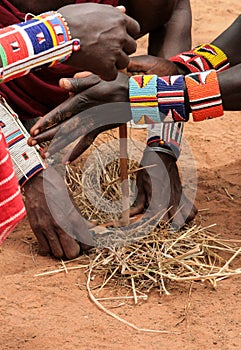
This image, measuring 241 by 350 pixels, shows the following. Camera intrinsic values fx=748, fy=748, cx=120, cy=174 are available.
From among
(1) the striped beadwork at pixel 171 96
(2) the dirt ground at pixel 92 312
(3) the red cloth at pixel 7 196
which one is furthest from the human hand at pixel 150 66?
(3) the red cloth at pixel 7 196

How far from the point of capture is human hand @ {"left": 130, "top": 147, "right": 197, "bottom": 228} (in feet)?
8.87

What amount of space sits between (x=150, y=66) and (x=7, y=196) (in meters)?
1.11

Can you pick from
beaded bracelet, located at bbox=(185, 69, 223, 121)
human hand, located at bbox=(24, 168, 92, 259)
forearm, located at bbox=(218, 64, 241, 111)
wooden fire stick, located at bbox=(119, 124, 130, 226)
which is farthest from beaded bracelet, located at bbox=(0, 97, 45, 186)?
forearm, located at bbox=(218, 64, 241, 111)

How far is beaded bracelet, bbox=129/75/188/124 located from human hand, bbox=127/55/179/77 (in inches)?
4.6

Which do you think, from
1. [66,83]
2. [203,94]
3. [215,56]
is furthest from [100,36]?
[215,56]

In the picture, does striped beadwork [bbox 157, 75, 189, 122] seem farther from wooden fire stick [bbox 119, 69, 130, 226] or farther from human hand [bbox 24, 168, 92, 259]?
human hand [bbox 24, 168, 92, 259]

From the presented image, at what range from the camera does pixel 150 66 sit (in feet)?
8.63

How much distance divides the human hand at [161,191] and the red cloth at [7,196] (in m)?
1.05

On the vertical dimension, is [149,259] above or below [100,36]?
below

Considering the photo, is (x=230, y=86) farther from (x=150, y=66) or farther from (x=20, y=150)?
(x=20, y=150)

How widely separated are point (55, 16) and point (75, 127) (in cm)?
79

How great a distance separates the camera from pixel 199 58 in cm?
280

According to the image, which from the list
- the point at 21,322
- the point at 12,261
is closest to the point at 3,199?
the point at 21,322

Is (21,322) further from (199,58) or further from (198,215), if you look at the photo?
(199,58)
